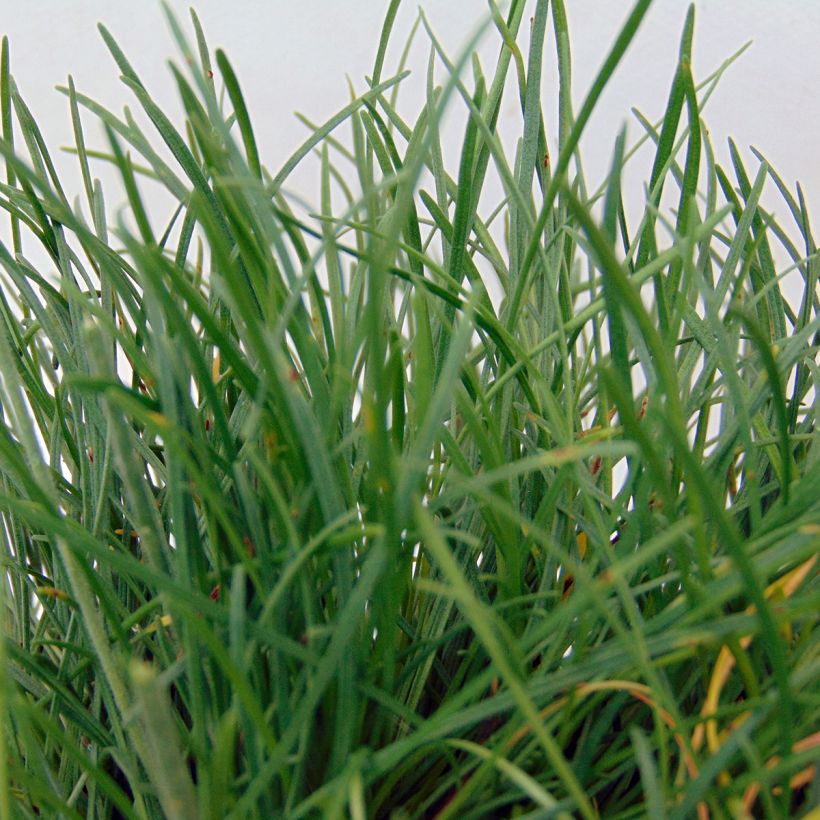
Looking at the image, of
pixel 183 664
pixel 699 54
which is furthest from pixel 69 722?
pixel 699 54

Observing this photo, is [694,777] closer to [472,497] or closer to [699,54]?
[472,497]

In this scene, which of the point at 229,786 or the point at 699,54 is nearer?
the point at 229,786

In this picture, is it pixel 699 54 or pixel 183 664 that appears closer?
pixel 183 664

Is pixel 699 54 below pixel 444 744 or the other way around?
the other way around

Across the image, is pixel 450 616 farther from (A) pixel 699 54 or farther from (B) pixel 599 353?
(A) pixel 699 54

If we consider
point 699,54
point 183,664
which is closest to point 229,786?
point 183,664

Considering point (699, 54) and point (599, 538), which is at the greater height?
point (699, 54)
